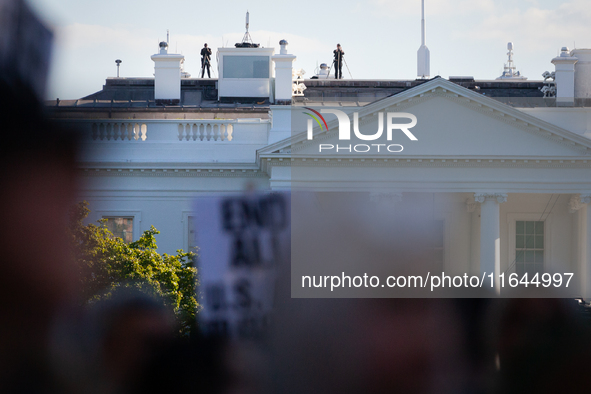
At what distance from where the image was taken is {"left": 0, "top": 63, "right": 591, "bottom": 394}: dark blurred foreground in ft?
8.11

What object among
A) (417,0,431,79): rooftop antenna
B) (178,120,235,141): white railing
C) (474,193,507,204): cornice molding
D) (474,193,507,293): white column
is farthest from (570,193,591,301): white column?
(178,120,235,141): white railing

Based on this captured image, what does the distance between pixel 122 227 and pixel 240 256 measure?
6.15 meters

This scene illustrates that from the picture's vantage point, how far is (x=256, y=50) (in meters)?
32.3

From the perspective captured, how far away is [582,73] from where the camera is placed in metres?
31.0

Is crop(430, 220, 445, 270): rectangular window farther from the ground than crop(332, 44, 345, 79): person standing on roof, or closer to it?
closer to it

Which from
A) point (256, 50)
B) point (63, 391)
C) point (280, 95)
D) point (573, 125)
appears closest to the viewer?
point (63, 391)

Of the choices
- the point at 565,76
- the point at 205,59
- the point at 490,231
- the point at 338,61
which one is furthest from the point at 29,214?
the point at 205,59

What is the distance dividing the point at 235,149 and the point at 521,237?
11.8 m

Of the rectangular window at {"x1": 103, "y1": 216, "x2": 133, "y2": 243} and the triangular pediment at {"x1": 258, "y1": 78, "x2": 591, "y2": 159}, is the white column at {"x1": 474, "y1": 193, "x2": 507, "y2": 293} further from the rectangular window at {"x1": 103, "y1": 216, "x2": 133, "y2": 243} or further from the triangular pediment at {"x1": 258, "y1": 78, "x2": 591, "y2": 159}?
the rectangular window at {"x1": 103, "y1": 216, "x2": 133, "y2": 243}

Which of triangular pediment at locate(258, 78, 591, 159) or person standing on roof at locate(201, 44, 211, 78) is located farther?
person standing on roof at locate(201, 44, 211, 78)

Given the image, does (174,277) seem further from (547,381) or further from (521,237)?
(521,237)

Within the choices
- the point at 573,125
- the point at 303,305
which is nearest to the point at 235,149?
the point at 303,305

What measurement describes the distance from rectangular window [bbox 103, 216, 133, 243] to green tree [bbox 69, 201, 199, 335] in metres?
5.67

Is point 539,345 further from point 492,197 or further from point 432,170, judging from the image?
point 432,170
